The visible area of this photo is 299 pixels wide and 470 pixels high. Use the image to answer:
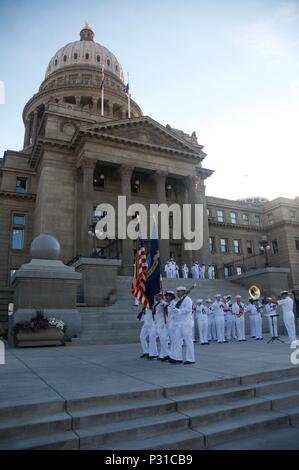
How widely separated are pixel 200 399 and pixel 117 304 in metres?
15.8

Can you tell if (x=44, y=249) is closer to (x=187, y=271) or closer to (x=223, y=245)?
(x=187, y=271)

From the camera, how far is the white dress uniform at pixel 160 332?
10.9 metres

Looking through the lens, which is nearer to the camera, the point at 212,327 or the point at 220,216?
the point at 212,327

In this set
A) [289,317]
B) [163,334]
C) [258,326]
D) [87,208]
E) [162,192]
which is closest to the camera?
[163,334]

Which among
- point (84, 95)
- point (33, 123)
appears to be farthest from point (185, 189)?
point (33, 123)

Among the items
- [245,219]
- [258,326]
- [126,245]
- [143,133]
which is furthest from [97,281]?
[245,219]

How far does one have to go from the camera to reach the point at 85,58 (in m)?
65.4

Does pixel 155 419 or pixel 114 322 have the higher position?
pixel 114 322

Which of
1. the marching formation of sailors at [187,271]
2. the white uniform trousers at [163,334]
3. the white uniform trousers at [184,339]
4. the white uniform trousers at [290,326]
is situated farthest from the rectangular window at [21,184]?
the white uniform trousers at [184,339]

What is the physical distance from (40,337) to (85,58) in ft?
209

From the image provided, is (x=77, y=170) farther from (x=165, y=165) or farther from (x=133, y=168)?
(x=165, y=165)

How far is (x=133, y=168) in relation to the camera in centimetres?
3497

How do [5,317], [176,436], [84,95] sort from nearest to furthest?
1. [176,436]
2. [5,317]
3. [84,95]

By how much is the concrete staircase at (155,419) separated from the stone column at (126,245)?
23.7 meters
